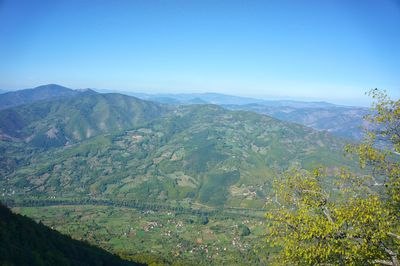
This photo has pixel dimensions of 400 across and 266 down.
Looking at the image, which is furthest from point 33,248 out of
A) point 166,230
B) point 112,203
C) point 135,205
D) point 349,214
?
point 112,203

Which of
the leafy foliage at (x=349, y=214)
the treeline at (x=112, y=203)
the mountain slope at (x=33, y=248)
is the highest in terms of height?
the leafy foliage at (x=349, y=214)

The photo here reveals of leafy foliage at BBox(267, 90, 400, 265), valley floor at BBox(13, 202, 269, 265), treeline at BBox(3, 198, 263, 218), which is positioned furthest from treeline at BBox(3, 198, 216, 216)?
leafy foliage at BBox(267, 90, 400, 265)

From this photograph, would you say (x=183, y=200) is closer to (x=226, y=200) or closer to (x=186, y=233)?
(x=226, y=200)

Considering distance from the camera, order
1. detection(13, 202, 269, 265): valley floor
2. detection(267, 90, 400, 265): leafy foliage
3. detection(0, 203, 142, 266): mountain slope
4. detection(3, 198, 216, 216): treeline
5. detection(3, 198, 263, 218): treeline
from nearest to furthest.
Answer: detection(267, 90, 400, 265): leafy foliage < detection(0, 203, 142, 266): mountain slope < detection(13, 202, 269, 265): valley floor < detection(3, 198, 216, 216): treeline < detection(3, 198, 263, 218): treeline

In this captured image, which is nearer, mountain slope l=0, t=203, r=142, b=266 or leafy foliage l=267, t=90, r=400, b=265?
leafy foliage l=267, t=90, r=400, b=265

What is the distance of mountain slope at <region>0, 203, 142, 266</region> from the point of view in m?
32.6

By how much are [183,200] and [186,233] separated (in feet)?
184

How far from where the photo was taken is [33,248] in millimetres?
41312

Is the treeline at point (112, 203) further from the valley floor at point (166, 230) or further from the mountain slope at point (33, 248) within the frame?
the mountain slope at point (33, 248)

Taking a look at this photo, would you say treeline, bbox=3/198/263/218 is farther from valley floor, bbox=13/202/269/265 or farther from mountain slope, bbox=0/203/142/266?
mountain slope, bbox=0/203/142/266

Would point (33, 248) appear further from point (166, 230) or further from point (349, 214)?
point (166, 230)

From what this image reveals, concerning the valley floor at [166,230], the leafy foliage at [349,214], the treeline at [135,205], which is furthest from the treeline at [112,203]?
the leafy foliage at [349,214]

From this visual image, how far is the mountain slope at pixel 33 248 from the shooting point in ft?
107

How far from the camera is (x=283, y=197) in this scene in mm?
17547
